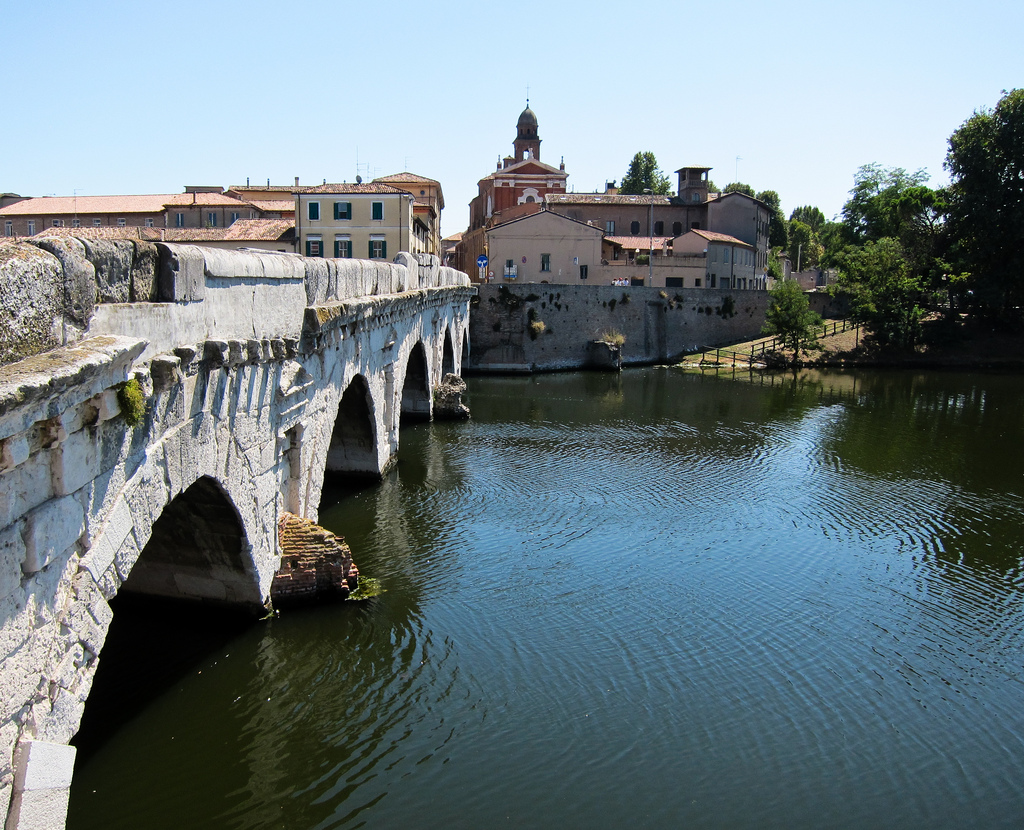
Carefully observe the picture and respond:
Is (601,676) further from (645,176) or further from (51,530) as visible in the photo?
(645,176)

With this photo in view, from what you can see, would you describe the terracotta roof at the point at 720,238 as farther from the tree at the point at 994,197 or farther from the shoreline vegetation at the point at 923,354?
the tree at the point at 994,197

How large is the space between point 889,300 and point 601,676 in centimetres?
4423

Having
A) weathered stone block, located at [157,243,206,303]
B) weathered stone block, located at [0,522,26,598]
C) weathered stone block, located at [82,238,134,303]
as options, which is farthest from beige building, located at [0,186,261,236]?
weathered stone block, located at [0,522,26,598]

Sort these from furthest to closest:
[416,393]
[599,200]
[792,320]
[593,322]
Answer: [599,200] → [593,322] → [792,320] → [416,393]

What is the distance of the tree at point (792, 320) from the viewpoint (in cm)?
4766

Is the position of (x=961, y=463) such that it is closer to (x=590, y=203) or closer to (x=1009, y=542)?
(x=1009, y=542)

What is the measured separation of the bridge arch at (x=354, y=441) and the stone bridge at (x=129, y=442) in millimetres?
4809

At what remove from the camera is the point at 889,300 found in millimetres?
49219

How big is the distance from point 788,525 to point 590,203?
1968 inches

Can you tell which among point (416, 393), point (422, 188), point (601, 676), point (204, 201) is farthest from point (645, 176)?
point (601, 676)

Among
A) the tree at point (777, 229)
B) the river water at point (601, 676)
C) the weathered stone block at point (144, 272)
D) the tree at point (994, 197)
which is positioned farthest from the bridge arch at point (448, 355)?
the tree at point (777, 229)

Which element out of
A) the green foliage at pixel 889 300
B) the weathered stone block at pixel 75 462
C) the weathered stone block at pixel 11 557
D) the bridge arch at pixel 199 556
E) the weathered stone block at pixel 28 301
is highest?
the green foliage at pixel 889 300

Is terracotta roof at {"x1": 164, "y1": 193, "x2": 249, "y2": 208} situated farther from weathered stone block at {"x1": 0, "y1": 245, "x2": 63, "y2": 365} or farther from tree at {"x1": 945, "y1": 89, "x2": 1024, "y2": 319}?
weathered stone block at {"x1": 0, "y1": 245, "x2": 63, "y2": 365}

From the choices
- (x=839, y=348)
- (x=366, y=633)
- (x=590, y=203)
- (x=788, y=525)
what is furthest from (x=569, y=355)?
(x=366, y=633)
